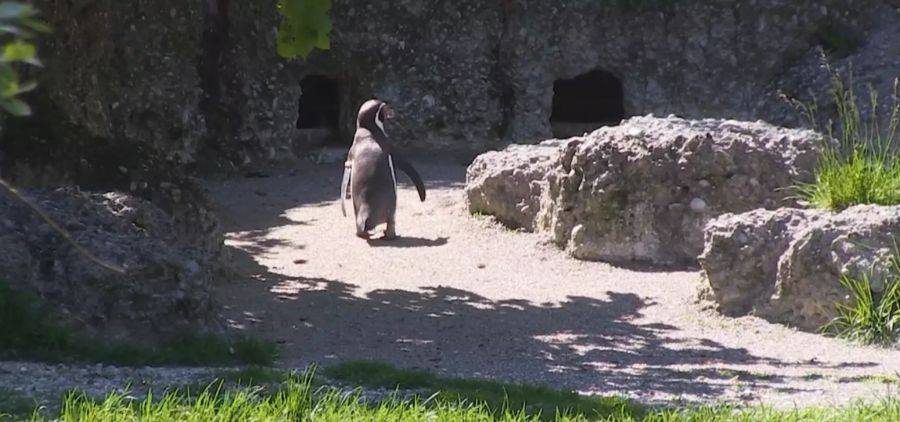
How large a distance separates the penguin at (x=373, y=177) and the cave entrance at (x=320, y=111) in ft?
11.3

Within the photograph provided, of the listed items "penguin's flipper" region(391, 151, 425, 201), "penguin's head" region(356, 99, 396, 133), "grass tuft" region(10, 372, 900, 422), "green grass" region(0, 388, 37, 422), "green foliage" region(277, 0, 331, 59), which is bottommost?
"green grass" region(0, 388, 37, 422)

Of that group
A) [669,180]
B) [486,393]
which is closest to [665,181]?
[669,180]

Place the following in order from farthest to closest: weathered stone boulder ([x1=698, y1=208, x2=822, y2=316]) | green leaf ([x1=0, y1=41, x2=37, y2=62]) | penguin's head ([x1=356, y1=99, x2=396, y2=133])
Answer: penguin's head ([x1=356, y1=99, x2=396, y2=133])
weathered stone boulder ([x1=698, y1=208, x2=822, y2=316])
green leaf ([x1=0, y1=41, x2=37, y2=62])

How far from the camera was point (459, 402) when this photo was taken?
5.11 meters

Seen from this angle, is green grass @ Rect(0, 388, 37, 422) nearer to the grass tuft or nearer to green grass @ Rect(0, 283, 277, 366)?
the grass tuft

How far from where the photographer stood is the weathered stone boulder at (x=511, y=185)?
440 inches

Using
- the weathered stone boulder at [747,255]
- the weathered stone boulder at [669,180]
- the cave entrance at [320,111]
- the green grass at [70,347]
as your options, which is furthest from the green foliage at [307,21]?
the cave entrance at [320,111]

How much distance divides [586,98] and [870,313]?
1090 centimetres

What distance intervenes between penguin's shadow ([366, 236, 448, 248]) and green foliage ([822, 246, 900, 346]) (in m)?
4.01

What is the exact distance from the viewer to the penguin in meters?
11.2

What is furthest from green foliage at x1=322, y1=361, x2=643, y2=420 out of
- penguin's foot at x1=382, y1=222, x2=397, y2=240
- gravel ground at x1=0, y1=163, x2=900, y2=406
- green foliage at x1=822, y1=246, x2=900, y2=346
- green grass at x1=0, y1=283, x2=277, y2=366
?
penguin's foot at x1=382, y1=222, x2=397, y2=240

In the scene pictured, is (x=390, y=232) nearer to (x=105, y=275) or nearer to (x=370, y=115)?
(x=370, y=115)

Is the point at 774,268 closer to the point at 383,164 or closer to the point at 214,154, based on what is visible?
the point at 383,164

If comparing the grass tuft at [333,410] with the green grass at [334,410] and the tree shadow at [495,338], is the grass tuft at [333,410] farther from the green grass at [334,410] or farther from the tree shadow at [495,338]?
the tree shadow at [495,338]
